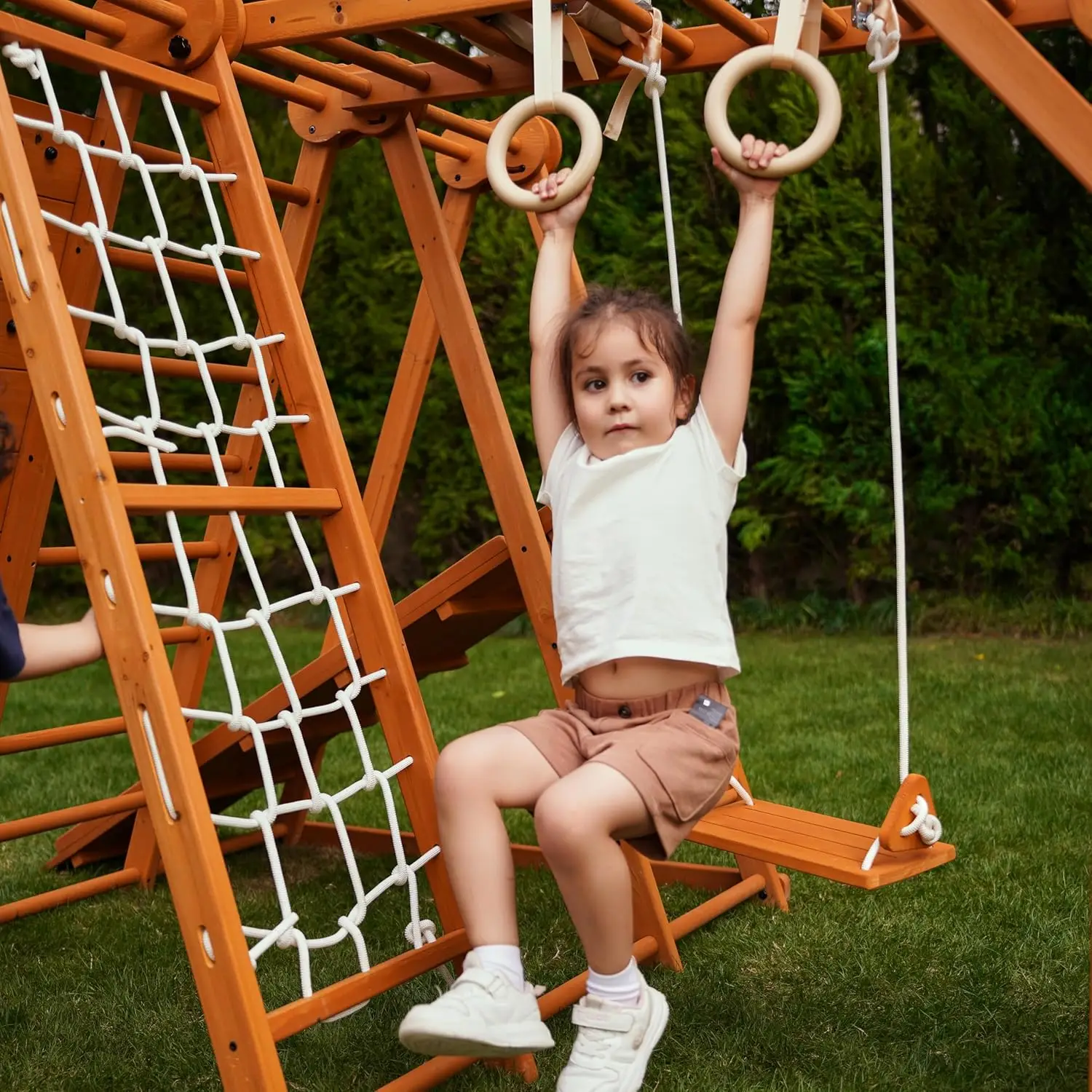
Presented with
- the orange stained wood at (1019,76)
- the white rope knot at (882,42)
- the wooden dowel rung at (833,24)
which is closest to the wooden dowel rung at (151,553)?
the white rope knot at (882,42)

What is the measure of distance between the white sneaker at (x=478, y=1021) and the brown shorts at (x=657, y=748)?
0.33 meters

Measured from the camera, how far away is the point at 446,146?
11.9 feet

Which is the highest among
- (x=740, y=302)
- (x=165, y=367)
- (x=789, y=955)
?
(x=165, y=367)

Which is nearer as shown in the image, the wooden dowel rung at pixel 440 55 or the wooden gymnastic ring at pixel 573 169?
the wooden gymnastic ring at pixel 573 169

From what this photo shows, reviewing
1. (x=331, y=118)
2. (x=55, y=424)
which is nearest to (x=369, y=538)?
(x=55, y=424)

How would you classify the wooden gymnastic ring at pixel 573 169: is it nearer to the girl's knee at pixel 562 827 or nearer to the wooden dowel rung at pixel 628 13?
the wooden dowel rung at pixel 628 13

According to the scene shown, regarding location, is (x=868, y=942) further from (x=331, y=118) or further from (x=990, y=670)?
(x=990, y=670)

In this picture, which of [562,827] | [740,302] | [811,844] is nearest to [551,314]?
[740,302]

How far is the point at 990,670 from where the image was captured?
5867 mm

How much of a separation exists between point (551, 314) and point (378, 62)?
82cm

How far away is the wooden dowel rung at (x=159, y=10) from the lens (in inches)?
95.5

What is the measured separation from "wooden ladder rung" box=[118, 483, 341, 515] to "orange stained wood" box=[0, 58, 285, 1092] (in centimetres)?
5

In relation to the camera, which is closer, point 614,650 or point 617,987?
point 617,987

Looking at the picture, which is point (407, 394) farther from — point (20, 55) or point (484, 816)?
point (484, 816)
